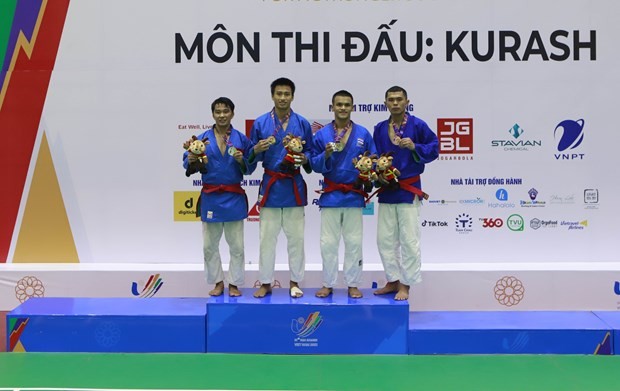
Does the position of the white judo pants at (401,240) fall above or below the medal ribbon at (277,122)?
below

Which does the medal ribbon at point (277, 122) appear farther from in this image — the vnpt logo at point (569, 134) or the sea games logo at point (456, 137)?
the vnpt logo at point (569, 134)

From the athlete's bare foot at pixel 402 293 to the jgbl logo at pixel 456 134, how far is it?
154 cm

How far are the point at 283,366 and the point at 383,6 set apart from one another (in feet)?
10.7

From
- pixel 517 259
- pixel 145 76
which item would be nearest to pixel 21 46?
pixel 145 76

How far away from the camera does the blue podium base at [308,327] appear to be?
177 inches

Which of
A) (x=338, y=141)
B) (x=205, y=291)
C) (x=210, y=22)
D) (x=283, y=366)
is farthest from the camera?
(x=210, y=22)

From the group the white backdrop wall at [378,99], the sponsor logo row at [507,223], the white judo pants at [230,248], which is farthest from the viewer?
the sponsor logo row at [507,223]

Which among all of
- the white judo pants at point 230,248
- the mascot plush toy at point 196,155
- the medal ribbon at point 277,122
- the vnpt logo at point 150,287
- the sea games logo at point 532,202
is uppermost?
the medal ribbon at point 277,122

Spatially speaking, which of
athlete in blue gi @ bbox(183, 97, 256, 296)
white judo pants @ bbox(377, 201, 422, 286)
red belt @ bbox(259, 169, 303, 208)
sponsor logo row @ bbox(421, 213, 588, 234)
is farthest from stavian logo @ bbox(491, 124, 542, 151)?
athlete in blue gi @ bbox(183, 97, 256, 296)

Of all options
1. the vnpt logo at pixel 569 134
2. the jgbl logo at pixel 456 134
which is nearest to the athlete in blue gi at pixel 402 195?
the jgbl logo at pixel 456 134

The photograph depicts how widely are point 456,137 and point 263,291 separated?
229 centimetres

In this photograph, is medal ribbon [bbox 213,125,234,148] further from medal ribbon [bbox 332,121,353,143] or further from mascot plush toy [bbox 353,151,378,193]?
mascot plush toy [bbox 353,151,378,193]

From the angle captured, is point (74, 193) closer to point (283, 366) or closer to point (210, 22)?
point (210, 22)

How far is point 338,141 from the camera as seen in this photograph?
4.57 m
